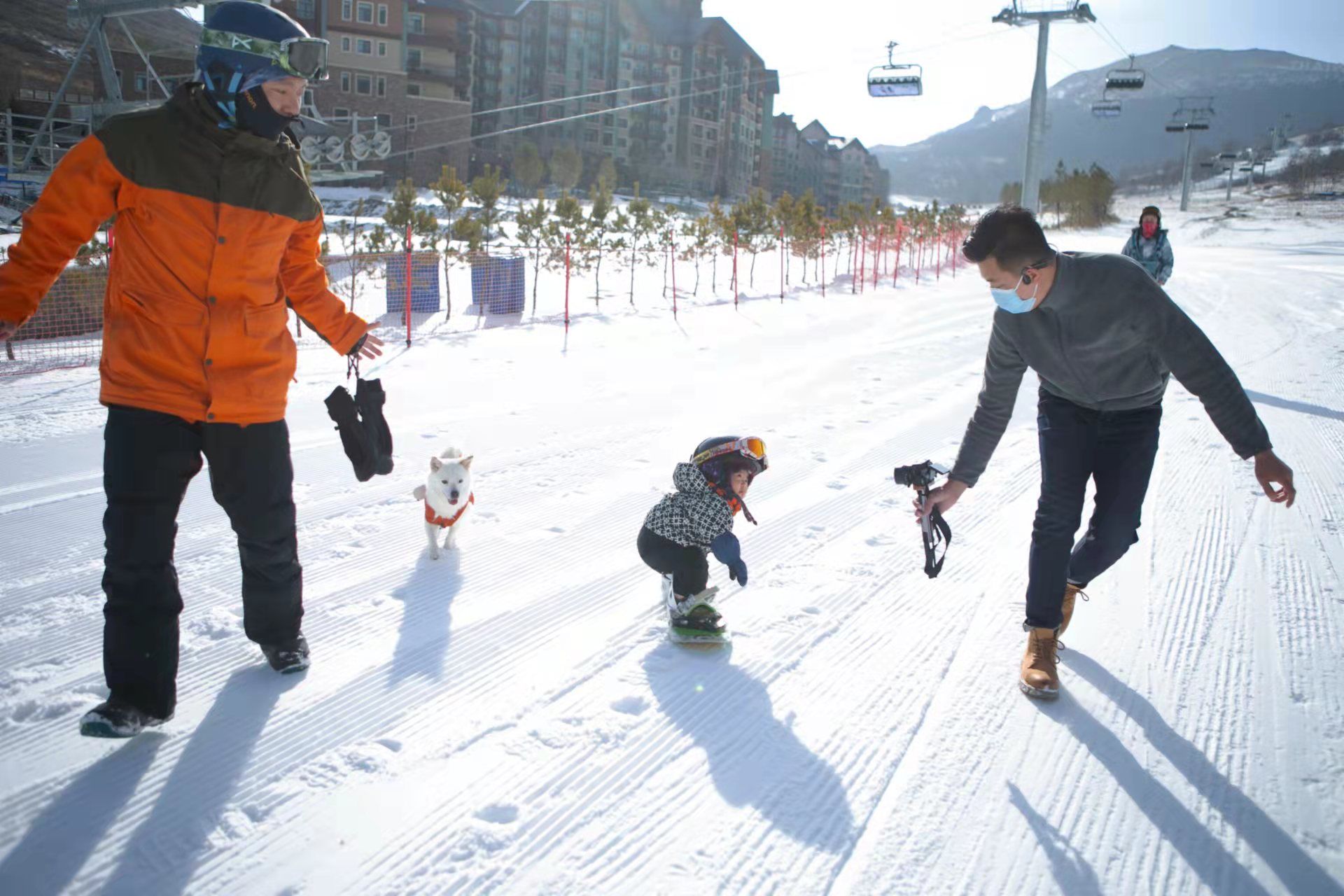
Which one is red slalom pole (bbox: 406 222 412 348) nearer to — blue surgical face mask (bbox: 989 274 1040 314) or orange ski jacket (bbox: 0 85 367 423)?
orange ski jacket (bbox: 0 85 367 423)

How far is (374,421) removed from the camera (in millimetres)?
2869

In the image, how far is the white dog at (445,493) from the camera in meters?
3.79

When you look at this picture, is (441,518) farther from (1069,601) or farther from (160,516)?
(1069,601)

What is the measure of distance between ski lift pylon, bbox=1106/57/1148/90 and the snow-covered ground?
25668 mm

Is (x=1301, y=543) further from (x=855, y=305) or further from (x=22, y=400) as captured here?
(x=855, y=305)

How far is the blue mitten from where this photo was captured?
9.64 feet

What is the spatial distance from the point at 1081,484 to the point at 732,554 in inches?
45.1

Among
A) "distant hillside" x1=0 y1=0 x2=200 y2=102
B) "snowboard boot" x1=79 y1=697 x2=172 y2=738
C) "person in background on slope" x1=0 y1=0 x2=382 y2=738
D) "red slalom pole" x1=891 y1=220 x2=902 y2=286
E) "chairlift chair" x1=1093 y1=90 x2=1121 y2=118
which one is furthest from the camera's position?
"distant hillside" x1=0 y1=0 x2=200 y2=102

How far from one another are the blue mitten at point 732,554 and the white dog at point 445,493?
1.37 m

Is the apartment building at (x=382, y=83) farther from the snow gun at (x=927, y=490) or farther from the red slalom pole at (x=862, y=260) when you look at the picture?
the snow gun at (x=927, y=490)

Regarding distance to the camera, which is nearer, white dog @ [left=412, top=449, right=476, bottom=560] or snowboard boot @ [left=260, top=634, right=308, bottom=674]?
snowboard boot @ [left=260, top=634, right=308, bottom=674]

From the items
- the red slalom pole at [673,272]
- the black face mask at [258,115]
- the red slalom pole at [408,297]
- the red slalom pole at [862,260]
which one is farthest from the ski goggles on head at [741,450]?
the red slalom pole at [862,260]

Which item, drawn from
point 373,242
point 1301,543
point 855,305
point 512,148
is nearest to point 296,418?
point 1301,543

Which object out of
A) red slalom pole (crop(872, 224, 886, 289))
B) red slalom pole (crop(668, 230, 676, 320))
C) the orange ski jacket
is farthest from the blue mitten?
red slalom pole (crop(872, 224, 886, 289))
